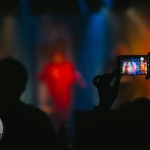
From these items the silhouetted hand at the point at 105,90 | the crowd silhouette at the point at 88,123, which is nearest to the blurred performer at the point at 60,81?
the crowd silhouette at the point at 88,123

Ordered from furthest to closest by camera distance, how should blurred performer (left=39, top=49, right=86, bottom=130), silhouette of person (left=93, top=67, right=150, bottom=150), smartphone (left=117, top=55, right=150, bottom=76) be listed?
blurred performer (left=39, top=49, right=86, bottom=130), smartphone (left=117, top=55, right=150, bottom=76), silhouette of person (left=93, top=67, right=150, bottom=150)

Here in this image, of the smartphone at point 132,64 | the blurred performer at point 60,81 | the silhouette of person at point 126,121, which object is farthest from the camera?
the blurred performer at point 60,81

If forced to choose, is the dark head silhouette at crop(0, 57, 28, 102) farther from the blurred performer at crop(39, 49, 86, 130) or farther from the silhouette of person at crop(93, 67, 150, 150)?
the blurred performer at crop(39, 49, 86, 130)

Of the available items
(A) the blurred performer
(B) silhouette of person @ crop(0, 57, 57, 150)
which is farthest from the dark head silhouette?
(A) the blurred performer

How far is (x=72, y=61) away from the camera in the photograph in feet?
14.6

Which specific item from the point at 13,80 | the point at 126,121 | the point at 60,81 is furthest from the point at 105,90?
the point at 60,81

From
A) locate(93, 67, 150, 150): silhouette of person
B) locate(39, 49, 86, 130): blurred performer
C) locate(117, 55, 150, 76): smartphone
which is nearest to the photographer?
A: locate(93, 67, 150, 150): silhouette of person

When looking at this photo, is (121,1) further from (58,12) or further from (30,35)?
(30,35)

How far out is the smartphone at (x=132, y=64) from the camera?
1.00 metres

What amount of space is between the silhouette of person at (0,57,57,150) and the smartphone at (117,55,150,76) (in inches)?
10.5

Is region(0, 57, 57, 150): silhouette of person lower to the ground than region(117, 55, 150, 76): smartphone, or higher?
lower

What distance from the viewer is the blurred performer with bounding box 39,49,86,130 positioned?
175 inches

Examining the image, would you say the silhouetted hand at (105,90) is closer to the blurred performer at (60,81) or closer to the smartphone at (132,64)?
the smartphone at (132,64)

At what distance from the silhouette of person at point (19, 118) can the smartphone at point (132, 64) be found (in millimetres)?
266
